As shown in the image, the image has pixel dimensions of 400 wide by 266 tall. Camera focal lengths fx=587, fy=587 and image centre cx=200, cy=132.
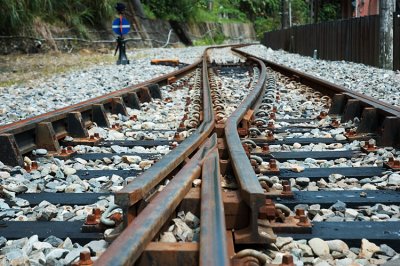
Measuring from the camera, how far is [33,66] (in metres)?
13.5

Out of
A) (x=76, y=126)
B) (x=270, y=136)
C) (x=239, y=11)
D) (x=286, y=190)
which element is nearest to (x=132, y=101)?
(x=76, y=126)

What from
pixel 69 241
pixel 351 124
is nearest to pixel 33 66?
pixel 351 124

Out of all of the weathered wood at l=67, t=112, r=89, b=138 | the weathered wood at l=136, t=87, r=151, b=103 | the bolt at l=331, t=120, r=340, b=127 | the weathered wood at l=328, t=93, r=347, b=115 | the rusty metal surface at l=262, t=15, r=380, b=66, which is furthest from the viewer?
the rusty metal surface at l=262, t=15, r=380, b=66

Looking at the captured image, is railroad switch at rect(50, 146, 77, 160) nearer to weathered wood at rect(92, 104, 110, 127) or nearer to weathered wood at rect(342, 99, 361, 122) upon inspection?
weathered wood at rect(92, 104, 110, 127)

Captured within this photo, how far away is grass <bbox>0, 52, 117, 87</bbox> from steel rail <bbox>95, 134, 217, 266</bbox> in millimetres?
7977

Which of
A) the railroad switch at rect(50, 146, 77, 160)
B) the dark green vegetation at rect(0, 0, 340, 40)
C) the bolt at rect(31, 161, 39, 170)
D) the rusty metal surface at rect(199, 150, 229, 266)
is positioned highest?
the dark green vegetation at rect(0, 0, 340, 40)

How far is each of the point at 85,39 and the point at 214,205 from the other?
62.7 ft

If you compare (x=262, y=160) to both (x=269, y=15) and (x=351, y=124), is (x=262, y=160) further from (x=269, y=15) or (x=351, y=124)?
(x=269, y=15)

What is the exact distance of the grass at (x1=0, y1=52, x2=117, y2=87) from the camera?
36.0 feet

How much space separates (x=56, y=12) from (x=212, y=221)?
1853 cm

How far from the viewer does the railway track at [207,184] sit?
1.95 meters

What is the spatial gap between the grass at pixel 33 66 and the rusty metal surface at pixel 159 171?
6.96 meters

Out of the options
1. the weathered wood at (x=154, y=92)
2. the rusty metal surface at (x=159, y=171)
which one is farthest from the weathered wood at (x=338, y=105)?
the weathered wood at (x=154, y=92)

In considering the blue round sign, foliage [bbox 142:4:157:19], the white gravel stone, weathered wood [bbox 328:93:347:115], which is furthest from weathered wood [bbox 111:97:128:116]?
foliage [bbox 142:4:157:19]
